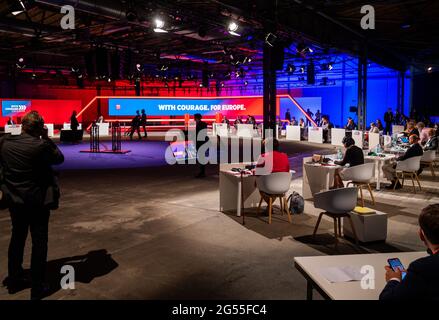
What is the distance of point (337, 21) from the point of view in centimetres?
1358

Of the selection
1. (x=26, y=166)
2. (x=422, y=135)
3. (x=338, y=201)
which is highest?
(x=422, y=135)

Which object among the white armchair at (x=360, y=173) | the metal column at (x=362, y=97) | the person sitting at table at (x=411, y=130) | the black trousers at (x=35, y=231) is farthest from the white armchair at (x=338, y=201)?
the metal column at (x=362, y=97)

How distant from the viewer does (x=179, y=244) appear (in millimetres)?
5438

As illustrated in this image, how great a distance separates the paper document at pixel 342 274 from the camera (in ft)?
8.22

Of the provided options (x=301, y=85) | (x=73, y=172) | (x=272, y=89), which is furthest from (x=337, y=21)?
(x=301, y=85)

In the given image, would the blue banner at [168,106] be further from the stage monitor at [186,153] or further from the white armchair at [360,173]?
the white armchair at [360,173]

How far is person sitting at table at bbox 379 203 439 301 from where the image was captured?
1.94m

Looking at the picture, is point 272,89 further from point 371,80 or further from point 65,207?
point 371,80

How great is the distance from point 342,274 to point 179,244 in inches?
124

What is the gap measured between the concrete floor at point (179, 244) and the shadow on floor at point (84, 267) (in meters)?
→ 0.01

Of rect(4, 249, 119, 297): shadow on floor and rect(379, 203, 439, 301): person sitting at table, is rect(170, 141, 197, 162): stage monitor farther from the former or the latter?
rect(379, 203, 439, 301): person sitting at table

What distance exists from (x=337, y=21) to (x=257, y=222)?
944cm

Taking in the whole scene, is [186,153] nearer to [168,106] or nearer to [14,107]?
[168,106]

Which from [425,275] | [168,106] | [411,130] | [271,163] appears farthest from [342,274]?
[168,106]
